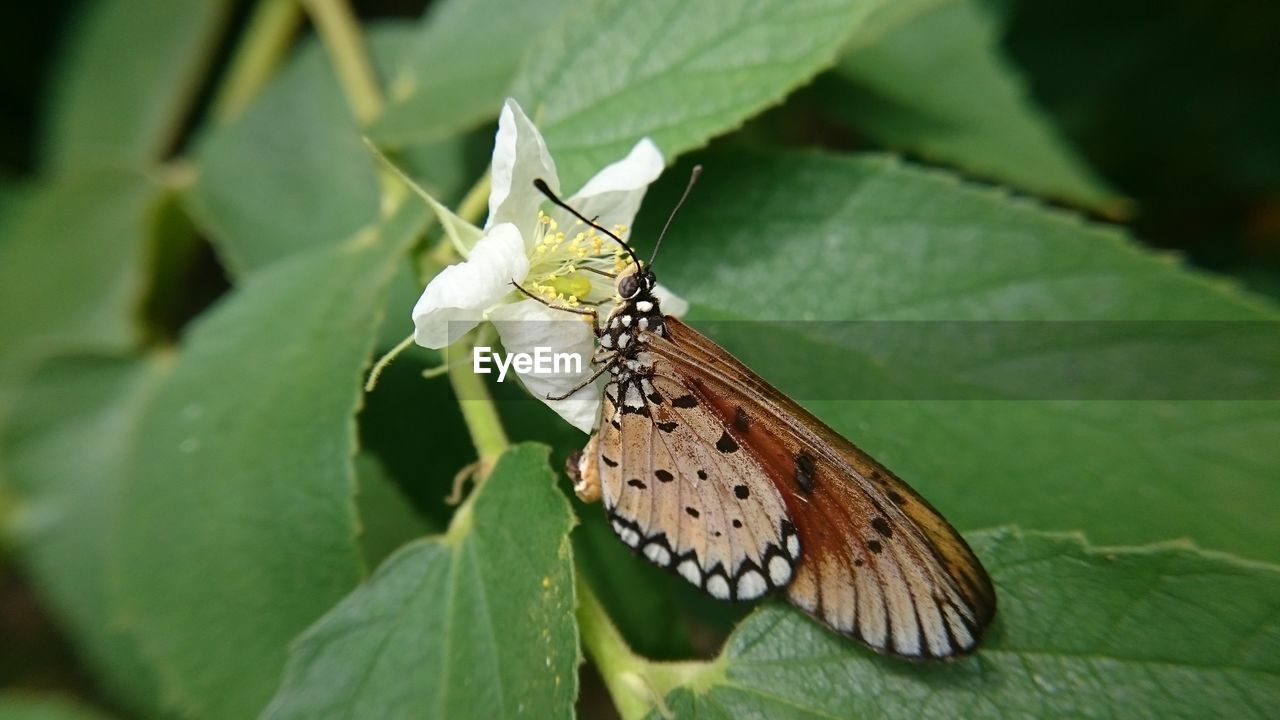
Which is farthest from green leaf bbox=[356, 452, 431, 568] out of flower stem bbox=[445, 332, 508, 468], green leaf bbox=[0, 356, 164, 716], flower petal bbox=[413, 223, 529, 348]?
green leaf bbox=[0, 356, 164, 716]

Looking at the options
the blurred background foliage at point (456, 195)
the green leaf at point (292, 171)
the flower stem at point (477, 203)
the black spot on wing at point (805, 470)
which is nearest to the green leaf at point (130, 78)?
the blurred background foliage at point (456, 195)

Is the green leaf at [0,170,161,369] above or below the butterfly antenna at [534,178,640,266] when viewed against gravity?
above

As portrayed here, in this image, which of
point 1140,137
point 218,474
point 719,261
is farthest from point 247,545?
point 1140,137

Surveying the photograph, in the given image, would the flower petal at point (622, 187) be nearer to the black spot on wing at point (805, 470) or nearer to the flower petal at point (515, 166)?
the flower petal at point (515, 166)

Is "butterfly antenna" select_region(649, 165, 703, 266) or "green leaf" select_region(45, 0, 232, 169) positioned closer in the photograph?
"butterfly antenna" select_region(649, 165, 703, 266)

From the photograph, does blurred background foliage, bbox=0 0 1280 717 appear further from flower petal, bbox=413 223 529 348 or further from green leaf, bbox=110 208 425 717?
flower petal, bbox=413 223 529 348

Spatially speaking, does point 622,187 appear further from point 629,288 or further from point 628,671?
point 628,671

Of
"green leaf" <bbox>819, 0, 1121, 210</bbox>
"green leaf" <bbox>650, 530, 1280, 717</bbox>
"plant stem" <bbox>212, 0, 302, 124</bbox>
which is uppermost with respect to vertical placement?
"plant stem" <bbox>212, 0, 302, 124</bbox>
